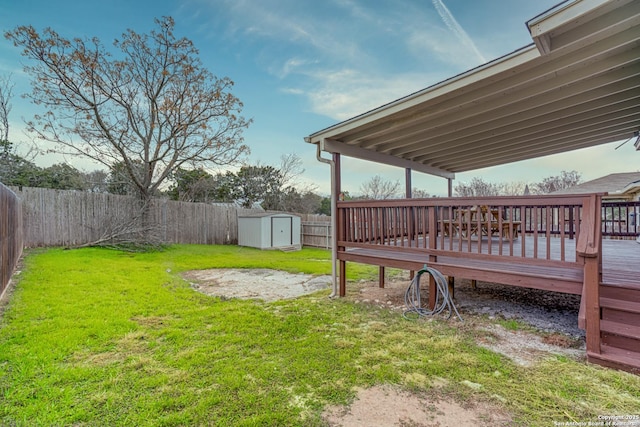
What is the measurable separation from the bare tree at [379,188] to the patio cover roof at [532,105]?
14.9 metres

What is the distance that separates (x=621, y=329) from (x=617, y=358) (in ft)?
0.90

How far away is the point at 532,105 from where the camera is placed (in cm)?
384

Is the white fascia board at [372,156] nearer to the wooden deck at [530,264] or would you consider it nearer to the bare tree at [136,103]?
the wooden deck at [530,264]

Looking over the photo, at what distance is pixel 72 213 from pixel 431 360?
11.2 metres

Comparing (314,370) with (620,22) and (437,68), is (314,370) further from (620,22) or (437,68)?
(437,68)

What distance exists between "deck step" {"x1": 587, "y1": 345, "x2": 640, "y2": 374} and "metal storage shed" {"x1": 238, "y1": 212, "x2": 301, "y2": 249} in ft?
35.7

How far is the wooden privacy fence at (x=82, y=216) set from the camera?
348 inches

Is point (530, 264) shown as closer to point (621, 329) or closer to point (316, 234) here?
point (621, 329)

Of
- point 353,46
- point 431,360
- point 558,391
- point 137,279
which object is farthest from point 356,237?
point 353,46

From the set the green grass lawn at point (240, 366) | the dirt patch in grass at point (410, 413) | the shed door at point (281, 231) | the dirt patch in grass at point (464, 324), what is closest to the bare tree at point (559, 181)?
the shed door at point (281, 231)

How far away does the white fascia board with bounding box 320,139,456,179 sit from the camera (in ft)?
16.5

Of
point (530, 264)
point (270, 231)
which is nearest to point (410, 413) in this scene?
point (530, 264)

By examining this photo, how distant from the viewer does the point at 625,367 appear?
235 centimetres

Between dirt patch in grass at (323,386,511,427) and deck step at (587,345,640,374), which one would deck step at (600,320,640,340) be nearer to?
deck step at (587,345,640,374)
